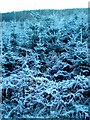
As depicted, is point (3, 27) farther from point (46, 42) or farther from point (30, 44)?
point (46, 42)

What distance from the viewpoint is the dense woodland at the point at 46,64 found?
10.1 feet

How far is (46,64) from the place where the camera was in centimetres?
340

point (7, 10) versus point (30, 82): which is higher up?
point (7, 10)

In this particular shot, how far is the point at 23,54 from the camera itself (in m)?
3.55

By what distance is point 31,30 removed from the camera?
3.73 m

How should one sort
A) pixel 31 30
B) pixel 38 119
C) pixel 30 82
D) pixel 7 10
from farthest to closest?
pixel 31 30
pixel 7 10
pixel 30 82
pixel 38 119

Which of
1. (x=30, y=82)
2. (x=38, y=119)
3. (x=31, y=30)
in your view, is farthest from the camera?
(x=31, y=30)

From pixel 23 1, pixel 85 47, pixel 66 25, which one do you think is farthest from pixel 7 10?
pixel 85 47

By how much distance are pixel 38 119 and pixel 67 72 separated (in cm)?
108

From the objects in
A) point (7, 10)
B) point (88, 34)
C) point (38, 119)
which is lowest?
point (38, 119)

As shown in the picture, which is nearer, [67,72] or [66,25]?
[67,72]

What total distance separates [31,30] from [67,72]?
1.28 metres

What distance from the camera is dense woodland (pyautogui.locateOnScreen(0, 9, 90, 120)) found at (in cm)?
308

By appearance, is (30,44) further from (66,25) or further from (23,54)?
(66,25)
